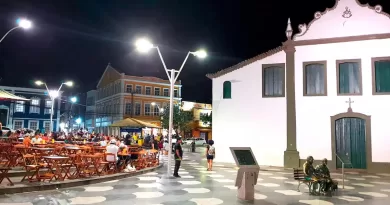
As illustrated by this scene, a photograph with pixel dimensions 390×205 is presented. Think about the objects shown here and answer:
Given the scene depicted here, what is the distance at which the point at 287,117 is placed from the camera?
20.0 m

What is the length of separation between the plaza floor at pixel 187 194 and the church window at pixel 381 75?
685 cm

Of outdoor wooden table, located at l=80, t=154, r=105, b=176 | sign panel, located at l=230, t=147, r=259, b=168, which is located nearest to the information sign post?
sign panel, located at l=230, t=147, r=259, b=168

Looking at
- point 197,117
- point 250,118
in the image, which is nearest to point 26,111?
point 197,117

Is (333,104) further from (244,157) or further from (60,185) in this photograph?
(60,185)

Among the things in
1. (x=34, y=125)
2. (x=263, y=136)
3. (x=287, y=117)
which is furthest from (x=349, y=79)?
(x=34, y=125)

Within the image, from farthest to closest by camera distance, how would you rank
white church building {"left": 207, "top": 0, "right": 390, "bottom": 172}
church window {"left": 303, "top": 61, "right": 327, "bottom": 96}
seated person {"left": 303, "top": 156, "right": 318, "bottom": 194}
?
church window {"left": 303, "top": 61, "right": 327, "bottom": 96}, white church building {"left": 207, "top": 0, "right": 390, "bottom": 172}, seated person {"left": 303, "top": 156, "right": 318, "bottom": 194}

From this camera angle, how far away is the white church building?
1853 centimetres

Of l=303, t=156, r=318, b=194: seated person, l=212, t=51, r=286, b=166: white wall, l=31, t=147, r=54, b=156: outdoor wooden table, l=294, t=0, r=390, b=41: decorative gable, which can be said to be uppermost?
l=294, t=0, r=390, b=41: decorative gable

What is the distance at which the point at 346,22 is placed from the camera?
63.9 feet

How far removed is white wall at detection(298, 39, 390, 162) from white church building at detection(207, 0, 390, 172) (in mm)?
49

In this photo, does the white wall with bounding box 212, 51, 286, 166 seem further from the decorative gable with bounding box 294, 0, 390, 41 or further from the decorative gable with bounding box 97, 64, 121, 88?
the decorative gable with bounding box 97, 64, 121, 88

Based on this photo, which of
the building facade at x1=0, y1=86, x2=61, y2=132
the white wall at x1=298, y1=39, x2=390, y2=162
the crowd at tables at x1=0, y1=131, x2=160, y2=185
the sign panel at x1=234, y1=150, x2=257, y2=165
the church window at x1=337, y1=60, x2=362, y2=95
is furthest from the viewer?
the building facade at x1=0, y1=86, x2=61, y2=132

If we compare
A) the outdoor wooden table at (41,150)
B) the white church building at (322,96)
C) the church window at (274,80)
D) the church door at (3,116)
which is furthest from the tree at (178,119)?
the outdoor wooden table at (41,150)

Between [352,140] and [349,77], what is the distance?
3686 millimetres
